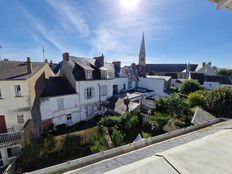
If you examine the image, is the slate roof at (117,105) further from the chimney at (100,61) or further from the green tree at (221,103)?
the green tree at (221,103)

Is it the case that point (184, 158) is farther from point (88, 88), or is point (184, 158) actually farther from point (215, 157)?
point (88, 88)

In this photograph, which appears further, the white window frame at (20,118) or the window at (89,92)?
the window at (89,92)

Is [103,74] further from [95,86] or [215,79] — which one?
[215,79]

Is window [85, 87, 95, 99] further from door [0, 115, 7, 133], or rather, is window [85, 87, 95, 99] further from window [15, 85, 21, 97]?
door [0, 115, 7, 133]

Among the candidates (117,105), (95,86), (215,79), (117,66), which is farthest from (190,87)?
(95,86)

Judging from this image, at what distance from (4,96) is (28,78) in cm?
280

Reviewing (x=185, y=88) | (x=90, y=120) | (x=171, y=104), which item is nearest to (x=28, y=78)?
(x=90, y=120)

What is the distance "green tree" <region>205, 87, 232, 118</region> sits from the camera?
16.3 metres

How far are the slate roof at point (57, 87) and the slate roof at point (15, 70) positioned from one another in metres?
2.52

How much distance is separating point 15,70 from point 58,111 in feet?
22.6

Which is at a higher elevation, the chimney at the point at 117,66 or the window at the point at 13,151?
the chimney at the point at 117,66

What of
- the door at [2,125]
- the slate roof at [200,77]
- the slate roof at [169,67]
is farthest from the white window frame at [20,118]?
the slate roof at [169,67]

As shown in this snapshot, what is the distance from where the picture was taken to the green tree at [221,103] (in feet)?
53.5

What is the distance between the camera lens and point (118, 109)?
62.0ft
